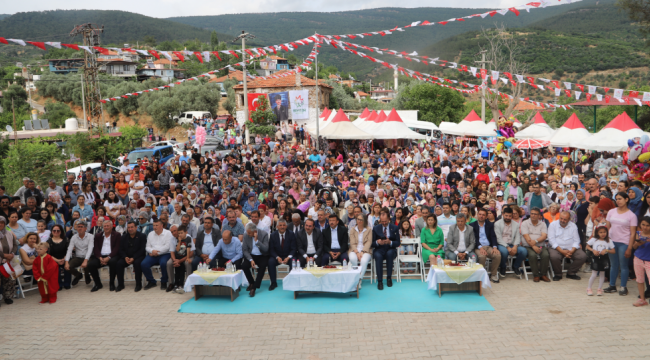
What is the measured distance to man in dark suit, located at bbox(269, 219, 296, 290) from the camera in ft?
25.2

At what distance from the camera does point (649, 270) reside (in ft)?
20.2

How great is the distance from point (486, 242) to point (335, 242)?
273cm

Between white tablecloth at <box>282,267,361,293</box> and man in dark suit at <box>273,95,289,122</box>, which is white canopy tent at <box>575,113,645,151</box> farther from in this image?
man in dark suit at <box>273,95,289,122</box>

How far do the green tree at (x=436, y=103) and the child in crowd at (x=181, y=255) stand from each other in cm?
3830

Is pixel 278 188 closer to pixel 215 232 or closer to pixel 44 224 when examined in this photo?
A: pixel 215 232

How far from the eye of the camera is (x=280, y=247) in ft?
25.4

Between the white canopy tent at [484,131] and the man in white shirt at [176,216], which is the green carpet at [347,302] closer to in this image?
the man in white shirt at [176,216]

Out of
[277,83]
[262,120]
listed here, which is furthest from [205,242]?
[277,83]

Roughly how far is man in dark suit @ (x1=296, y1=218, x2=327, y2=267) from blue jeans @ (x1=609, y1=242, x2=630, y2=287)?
186 inches

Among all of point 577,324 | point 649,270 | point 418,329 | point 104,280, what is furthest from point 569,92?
point 104,280

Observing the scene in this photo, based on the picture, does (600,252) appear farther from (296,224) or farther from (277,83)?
(277,83)

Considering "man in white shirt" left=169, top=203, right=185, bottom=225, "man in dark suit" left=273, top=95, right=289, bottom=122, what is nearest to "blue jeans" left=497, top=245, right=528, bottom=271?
"man in white shirt" left=169, top=203, right=185, bottom=225

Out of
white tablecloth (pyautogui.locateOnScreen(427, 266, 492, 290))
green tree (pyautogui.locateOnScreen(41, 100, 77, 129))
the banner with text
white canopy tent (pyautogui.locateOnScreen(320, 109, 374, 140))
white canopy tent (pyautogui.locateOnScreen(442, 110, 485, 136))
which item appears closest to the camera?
white tablecloth (pyautogui.locateOnScreen(427, 266, 492, 290))

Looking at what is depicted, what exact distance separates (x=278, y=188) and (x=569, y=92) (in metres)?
12.2
